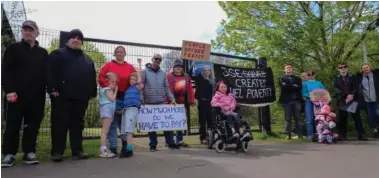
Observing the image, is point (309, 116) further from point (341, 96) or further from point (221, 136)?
point (221, 136)

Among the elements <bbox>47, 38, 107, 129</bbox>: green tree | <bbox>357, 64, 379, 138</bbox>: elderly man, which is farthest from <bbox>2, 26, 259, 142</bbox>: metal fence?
<bbox>357, 64, 379, 138</bbox>: elderly man

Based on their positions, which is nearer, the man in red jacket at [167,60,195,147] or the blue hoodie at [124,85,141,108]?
the blue hoodie at [124,85,141,108]

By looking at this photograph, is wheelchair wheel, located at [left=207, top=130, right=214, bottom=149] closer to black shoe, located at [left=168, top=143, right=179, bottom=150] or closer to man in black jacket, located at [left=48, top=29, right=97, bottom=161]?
black shoe, located at [left=168, top=143, right=179, bottom=150]

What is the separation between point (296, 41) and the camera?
32.9 feet

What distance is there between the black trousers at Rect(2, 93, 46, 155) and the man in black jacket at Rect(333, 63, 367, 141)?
6882 millimetres

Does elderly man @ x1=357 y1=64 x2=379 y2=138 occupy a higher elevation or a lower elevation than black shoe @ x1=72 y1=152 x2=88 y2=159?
higher

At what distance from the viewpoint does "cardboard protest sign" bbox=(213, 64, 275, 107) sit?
9355mm

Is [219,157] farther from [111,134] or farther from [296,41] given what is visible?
[296,41]

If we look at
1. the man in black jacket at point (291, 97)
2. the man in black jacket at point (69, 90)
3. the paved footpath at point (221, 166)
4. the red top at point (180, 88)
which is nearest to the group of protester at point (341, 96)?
the man in black jacket at point (291, 97)

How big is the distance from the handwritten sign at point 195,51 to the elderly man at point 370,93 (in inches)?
153

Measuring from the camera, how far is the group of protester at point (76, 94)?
5253 mm

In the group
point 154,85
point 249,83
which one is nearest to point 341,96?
point 249,83

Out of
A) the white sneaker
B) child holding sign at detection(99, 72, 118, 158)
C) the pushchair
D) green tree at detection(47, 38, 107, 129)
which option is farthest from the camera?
the pushchair

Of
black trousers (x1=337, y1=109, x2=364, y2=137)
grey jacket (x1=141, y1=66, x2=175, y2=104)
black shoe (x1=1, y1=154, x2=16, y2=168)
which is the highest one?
grey jacket (x1=141, y1=66, x2=175, y2=104)
